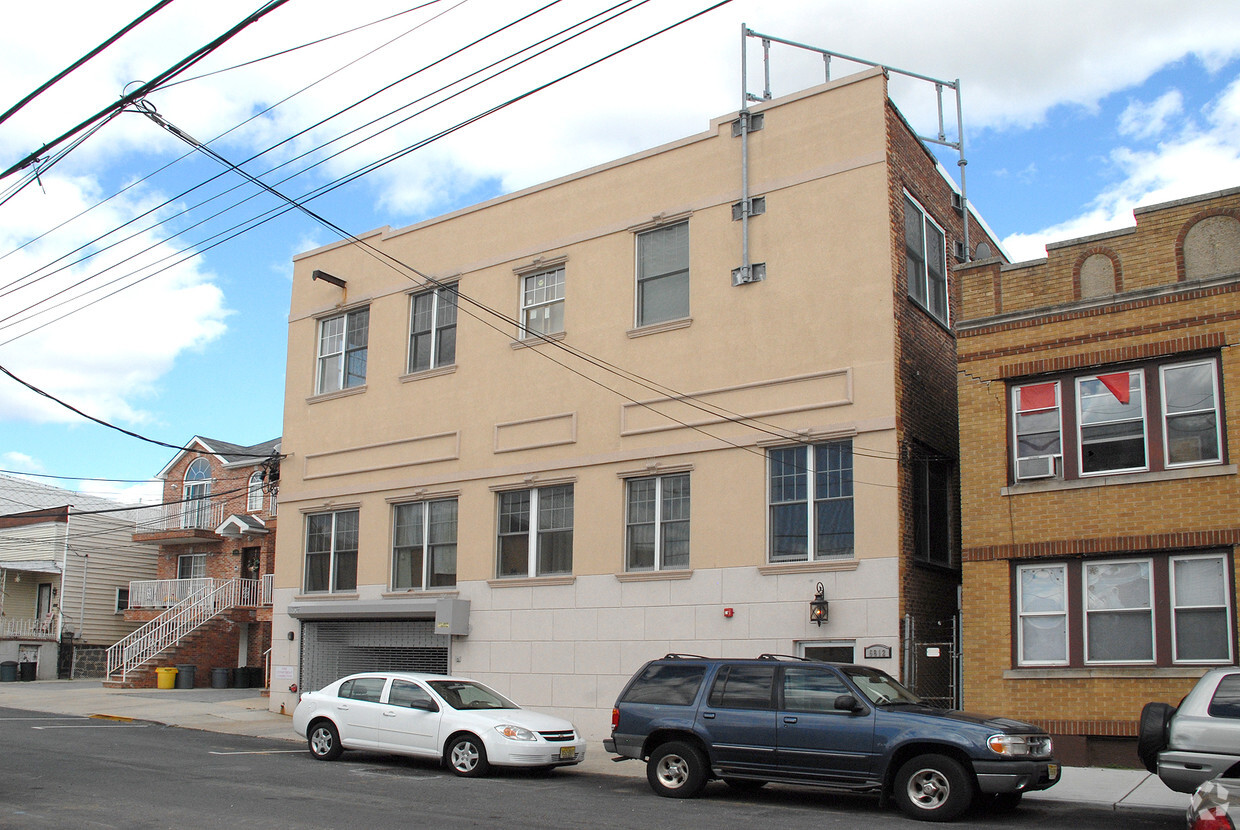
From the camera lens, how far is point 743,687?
12.9m

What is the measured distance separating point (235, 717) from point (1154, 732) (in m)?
18.5

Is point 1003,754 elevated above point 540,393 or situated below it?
below

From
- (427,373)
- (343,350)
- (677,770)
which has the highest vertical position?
(343,350)

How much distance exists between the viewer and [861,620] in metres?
16.4

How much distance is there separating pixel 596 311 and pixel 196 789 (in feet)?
35.7

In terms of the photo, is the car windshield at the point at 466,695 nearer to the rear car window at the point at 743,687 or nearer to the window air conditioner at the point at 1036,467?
the rear car window at the point at 743,687

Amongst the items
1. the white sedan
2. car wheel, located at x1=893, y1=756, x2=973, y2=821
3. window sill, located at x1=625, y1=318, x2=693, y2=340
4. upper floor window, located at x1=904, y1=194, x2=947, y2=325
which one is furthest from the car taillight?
window sill, located at x1=625, y1=318, x2=693, y2=340

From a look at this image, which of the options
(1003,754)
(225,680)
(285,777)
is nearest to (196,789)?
(285,777)

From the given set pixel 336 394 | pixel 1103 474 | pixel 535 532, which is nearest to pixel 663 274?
pixel 535 532

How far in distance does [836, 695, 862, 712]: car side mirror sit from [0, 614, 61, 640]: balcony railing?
110 ft

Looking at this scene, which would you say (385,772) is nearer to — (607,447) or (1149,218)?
(607,447)

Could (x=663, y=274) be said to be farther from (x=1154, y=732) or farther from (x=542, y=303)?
(x=1154, y=732)

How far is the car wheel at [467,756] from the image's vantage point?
567 inches

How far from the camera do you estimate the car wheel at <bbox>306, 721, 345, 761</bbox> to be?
16094 millimetres
